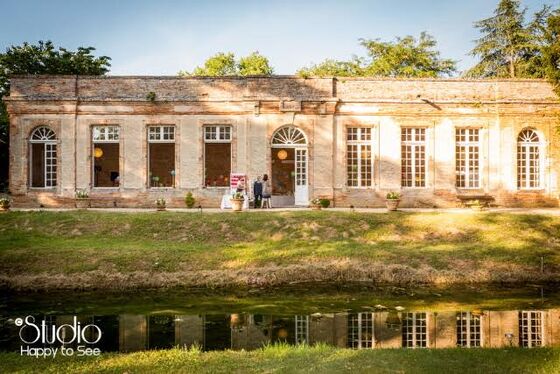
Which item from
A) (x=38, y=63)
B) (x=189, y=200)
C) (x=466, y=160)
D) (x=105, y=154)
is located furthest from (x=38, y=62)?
(x=466, y=160)

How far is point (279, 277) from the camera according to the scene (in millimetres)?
12242

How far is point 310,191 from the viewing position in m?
20.5

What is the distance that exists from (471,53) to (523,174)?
48.8ft

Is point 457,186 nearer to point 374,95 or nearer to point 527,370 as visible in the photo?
point 374,95

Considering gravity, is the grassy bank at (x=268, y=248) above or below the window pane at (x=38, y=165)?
below

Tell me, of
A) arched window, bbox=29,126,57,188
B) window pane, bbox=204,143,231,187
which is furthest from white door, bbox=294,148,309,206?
arched window, bbox=29,126,57,188

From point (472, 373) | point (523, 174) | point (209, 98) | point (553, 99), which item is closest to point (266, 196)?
point (209, 98)

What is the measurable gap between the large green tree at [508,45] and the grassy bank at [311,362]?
93.2 feet

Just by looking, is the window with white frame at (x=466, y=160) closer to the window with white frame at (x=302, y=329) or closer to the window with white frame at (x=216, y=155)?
the window with white frame at (x=216, y=155)

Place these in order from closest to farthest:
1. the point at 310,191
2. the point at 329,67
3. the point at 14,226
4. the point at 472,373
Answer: the point at 472,373 < the point at 14,226 < the point at 310,191 < the point at 329,67

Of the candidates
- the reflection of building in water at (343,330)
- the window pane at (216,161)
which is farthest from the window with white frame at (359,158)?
the reflection of building in water at (343,330)

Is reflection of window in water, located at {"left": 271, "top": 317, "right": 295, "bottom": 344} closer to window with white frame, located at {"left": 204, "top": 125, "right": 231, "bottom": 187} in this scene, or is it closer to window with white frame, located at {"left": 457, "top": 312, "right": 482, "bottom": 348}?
window with white frame, located at {"left": 457, "top": 312, "right": 482, "bottom": 348}

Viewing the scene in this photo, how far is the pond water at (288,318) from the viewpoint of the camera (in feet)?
26.7

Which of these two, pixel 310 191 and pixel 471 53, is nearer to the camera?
pixel 310 191
